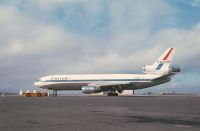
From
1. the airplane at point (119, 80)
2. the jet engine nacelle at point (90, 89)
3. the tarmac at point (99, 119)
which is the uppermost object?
the airplane at point (119, 80)

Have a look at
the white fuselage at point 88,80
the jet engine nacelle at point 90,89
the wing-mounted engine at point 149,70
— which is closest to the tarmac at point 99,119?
the jet engine nacelle at point 90,89

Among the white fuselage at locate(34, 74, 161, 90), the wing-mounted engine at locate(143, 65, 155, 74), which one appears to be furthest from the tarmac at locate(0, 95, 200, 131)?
the wing-mounted engine at locate(143, 65, 155, 74)

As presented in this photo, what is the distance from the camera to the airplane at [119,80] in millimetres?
64250

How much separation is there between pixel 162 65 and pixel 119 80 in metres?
9.20

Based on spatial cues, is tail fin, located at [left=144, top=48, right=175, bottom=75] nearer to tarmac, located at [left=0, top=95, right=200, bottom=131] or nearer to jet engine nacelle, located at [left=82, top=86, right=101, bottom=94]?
jet engine nacelle, located at [left=82, top=86, right=101, bottom=94]

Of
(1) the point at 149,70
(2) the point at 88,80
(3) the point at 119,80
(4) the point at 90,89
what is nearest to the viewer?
(4) the point at 90,89

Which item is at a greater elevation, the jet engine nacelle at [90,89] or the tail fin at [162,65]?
the tail fin at [162,65]

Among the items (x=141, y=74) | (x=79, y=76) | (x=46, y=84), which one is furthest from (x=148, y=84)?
(x=46, y=84)

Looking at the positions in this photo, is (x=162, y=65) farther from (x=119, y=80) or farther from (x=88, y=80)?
(x=88, y=80)

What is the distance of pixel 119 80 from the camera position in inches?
2552

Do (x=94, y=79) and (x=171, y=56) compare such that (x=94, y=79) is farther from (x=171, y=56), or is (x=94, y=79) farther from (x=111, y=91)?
(x=171, y=56)

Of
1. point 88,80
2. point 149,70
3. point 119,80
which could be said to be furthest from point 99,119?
point 149,70

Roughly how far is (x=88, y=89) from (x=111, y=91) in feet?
19.5

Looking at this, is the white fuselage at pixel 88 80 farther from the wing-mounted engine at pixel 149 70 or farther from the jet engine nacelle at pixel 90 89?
the wing-mounted engine at pixel 149 70
